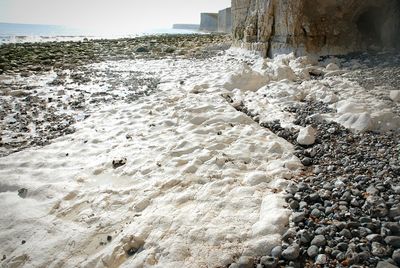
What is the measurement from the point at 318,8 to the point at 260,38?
8.85ft

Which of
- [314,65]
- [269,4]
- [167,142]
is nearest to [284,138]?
[167,142]

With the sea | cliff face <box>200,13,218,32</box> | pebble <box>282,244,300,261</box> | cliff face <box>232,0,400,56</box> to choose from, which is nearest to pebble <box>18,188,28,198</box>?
pebble <box>282,244,300,261</box>

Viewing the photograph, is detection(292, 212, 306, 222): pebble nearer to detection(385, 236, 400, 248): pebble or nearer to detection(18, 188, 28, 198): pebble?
detection(385, 236, 400, 248): pebble

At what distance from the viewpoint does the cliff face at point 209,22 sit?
5998cm

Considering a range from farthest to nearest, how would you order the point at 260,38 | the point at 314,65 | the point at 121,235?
the point at 260,38 → the point at 314,65 → the point at 121,235

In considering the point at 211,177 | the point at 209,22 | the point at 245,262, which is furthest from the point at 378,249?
the point at 209,22

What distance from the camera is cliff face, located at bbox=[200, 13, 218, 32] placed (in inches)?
2362

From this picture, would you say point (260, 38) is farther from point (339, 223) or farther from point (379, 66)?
point (339, 223)

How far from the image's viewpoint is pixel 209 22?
201ft

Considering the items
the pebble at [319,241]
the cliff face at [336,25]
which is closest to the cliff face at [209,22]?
the cliff face at [336,25]

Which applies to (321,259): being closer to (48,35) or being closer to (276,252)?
(276,252)

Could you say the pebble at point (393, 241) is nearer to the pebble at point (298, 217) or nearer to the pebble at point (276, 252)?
the pebble at point (298, 217)

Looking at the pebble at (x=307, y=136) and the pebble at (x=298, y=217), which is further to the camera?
the pebble at (x=307, y=136)

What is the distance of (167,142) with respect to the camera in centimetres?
484
